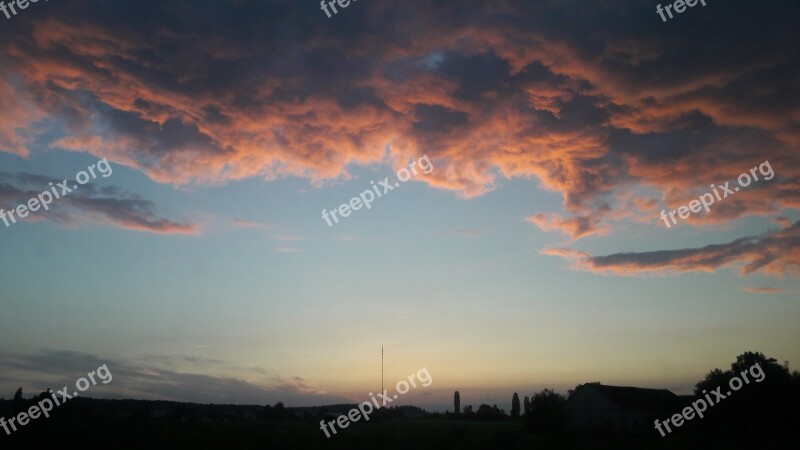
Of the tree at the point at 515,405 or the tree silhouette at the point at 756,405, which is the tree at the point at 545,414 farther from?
the tree at the point at 515,405

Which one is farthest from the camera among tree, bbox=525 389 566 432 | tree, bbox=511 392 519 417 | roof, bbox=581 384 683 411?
tree, bbox=511 392 519 417

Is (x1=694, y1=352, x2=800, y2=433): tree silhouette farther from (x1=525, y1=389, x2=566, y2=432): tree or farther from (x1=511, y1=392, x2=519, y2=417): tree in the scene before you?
(x1=511, y1=392, x2=519, y2=417): tree

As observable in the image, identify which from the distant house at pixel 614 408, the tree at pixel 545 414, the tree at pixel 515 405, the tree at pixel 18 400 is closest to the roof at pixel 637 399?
the distant house at pixel 614 408

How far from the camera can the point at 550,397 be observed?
58500 mm

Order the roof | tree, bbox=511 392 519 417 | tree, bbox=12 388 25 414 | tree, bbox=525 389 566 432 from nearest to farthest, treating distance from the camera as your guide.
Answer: tree, bbox=525 389 566 432 < the roof < tree, bbox=12 388 25 414 < tree, bbox=511 392 519 417

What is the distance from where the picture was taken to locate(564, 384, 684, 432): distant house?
57.2 m

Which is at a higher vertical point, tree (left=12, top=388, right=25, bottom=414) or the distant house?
tree (left=12, top=388, right=25, bottom=414)

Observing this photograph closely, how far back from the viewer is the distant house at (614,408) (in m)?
57.2

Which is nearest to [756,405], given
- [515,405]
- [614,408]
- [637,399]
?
[614,408]

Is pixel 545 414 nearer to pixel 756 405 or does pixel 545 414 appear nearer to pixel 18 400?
pixel 756 405

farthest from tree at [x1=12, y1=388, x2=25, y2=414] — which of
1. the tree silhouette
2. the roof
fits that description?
the tree silhouette

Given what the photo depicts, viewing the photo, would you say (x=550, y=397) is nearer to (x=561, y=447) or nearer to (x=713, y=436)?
(x=713, y=436)

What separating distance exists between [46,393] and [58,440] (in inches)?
2122

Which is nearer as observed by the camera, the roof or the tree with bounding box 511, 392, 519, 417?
the roof
